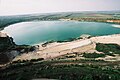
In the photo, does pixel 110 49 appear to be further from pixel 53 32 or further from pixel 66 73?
pixel 53 32

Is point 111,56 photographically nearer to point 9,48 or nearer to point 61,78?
point 61,78

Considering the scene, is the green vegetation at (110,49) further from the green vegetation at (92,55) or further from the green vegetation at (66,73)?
the green vegetation at (66,73)

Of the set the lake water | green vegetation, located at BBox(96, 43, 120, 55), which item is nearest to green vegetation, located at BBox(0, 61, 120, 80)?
green vegetation, located at BBox(96, 43, 120, 55)

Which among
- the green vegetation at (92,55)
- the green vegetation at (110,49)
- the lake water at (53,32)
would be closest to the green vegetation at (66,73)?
the green vegetation at (92,55)

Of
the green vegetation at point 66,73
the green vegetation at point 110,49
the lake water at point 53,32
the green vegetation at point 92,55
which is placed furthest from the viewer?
the lake water at point 53,32

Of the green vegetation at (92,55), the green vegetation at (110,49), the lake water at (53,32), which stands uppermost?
the green vegetation at (92,55)

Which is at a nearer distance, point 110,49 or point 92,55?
point 92,55

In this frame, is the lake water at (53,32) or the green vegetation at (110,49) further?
the lake water at (53,32)

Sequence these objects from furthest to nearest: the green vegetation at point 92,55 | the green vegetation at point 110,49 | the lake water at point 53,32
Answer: the lake water at point 53,32, the green vegetation at point 110,49, the green vegetation at point 92,55

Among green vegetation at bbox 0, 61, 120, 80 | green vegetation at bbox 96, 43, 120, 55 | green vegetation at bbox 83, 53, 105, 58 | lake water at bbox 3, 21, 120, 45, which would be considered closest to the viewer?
green vegetation at bbox 0, 61, 120, 80

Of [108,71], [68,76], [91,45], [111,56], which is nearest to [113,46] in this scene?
[91,45]

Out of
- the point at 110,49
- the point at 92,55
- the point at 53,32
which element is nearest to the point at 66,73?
the point at 92,55

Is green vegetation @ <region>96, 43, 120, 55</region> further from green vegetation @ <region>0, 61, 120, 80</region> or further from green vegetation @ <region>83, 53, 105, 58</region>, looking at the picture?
green vegetation @ <region>0, 61, 120, 80</region>

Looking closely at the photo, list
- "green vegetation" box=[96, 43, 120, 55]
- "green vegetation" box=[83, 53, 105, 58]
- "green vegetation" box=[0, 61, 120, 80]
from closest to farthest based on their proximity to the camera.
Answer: "green vegetation" box=[0, 61, 120, 80] < "green vegetation" box=[83, 53, 105, 58] < "green vegetation" box=[96, 43, 120, 55]
